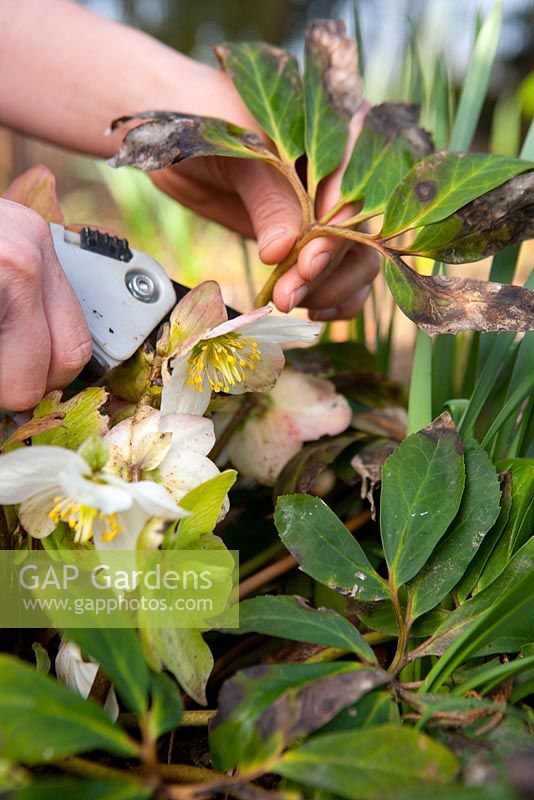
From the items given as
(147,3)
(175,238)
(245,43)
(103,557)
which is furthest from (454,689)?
(147,3)

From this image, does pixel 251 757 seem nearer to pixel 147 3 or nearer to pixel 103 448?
pixel 103 448

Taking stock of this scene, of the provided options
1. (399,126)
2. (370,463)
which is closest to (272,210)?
(399,126)

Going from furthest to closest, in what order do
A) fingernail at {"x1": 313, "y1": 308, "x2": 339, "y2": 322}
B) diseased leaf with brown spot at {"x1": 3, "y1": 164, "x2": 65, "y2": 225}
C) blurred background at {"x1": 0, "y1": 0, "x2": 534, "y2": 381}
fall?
blurred background at {"x1": 0, "y1": 0, "x2": 534, "y2": 381}, fingernail at {"x1": 313, "y1": 308, "x2": 339, "y2": 322}, diseased leaf with brown spot at {"x1": 3, "y1": 164, "x2": 65, "y2": 225}

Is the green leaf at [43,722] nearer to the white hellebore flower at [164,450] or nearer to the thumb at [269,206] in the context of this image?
the white hellebore flower at [164,450]

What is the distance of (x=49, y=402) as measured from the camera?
17.6 inches

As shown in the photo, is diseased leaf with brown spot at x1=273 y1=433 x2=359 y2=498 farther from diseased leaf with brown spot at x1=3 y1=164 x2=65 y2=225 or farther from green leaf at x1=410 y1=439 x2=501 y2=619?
diseased leaf with brown spot at x1=3 y1=164 x2=65 y2=225

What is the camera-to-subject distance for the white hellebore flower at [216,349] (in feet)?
1.47

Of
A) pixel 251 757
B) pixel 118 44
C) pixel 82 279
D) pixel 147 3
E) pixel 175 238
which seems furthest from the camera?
pixel 147 3

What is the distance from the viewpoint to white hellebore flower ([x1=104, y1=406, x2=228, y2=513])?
1.36 ft

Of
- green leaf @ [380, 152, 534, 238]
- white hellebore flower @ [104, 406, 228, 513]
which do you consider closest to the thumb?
green leaf @ [380, 152, 534, 238]

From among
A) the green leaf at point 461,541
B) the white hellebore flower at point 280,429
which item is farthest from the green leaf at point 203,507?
the white hellebore flower at point 280,429

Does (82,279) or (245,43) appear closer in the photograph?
(82,279)

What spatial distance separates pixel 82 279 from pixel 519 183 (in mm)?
300

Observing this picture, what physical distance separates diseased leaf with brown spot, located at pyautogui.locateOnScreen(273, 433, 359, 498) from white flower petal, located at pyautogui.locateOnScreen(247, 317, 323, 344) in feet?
0.37
